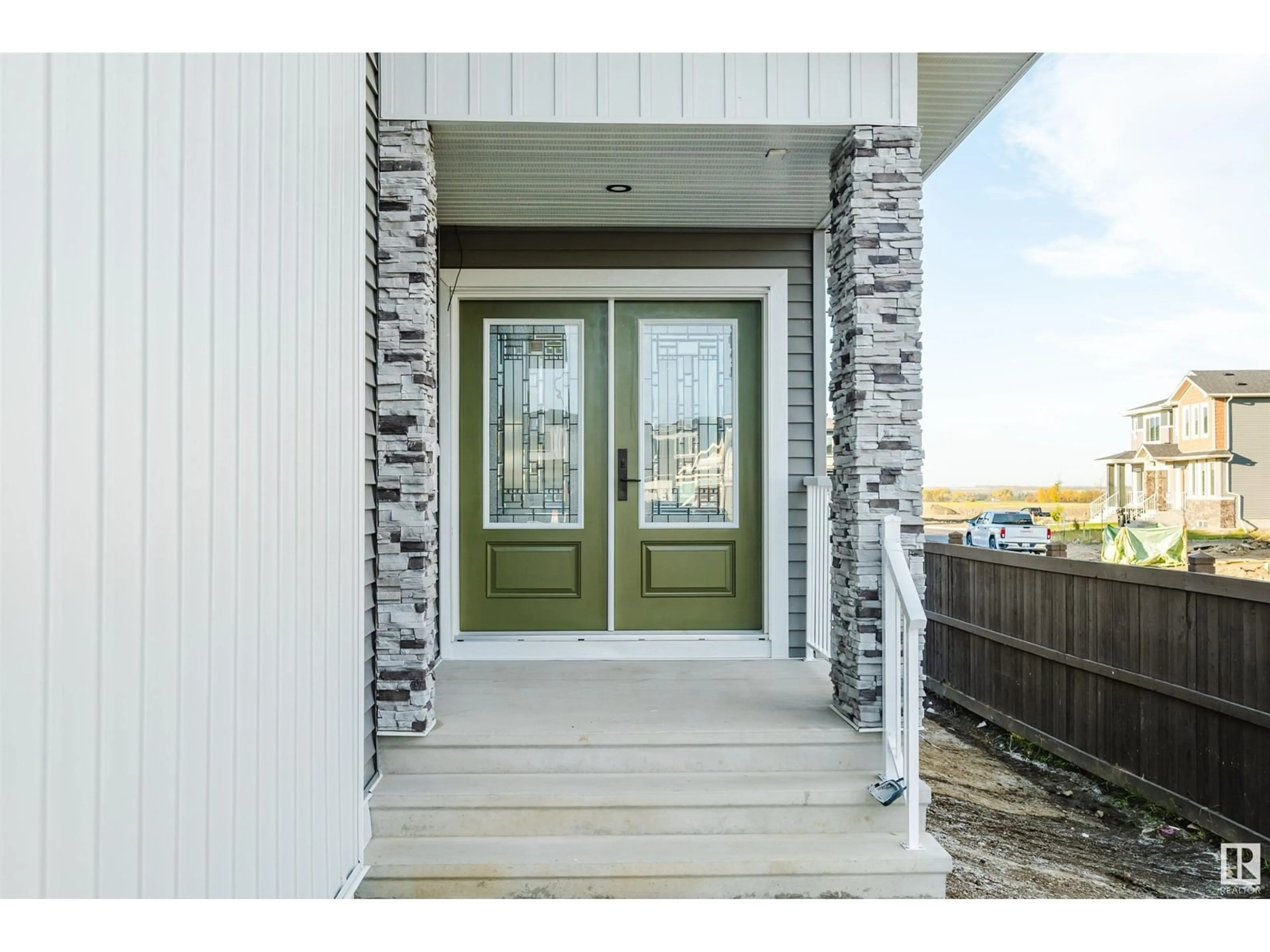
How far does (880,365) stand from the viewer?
326cm

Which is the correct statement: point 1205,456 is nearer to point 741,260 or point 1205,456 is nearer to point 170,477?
point 741,260

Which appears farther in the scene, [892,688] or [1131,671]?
[1131,671]

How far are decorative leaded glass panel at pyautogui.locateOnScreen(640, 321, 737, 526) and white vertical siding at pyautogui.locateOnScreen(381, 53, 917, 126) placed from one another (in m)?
1.66

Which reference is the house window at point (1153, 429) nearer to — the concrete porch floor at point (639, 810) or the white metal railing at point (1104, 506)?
the white metal railing at point (1104, 506)

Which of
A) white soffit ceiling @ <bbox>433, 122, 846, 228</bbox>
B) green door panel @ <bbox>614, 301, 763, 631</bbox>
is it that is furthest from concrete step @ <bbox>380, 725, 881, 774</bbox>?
white soffit ceiling @ <bbox>433, 122, 846, 228</bbox>

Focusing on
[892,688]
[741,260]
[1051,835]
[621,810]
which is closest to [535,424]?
[741,260]

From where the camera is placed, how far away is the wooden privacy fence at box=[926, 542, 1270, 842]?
3211mm

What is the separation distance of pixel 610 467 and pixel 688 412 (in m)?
0.52

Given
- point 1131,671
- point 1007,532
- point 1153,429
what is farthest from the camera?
point 1007,532

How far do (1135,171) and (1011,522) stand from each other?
192 inches

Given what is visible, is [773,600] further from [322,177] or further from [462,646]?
[322,177]

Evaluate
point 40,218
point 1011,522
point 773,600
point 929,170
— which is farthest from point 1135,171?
point 40,218

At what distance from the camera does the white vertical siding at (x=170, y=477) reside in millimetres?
1184

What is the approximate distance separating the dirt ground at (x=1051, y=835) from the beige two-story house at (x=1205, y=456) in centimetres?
485
